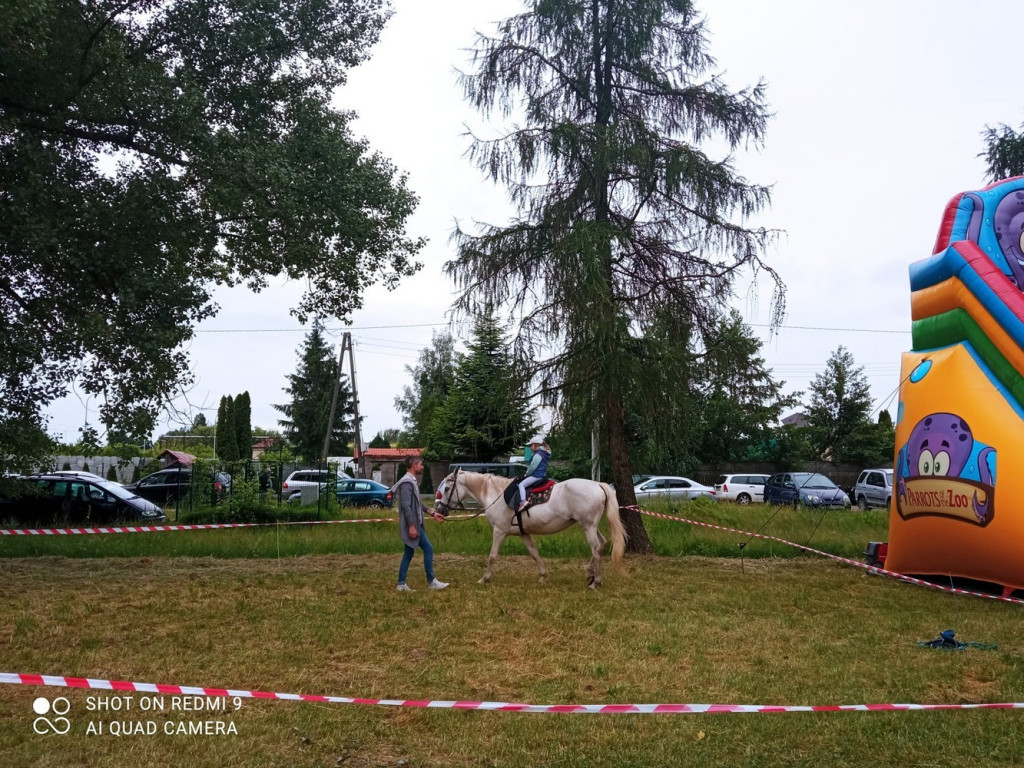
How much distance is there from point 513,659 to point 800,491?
21.8m

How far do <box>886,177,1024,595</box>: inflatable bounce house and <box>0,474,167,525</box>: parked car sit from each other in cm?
1698

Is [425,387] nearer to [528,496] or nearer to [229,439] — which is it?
[229,439]

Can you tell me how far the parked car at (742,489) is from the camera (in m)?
30.2

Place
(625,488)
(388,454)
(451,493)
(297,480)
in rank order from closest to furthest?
(451,493) < (625,488) < (297,480) < (388,454)

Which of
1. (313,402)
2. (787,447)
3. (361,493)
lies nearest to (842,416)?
(787,447)

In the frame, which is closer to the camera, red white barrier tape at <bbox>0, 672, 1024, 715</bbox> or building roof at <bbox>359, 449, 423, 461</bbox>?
red white barrier tape at <bbox>0, 672, 1024, 715</bbox>

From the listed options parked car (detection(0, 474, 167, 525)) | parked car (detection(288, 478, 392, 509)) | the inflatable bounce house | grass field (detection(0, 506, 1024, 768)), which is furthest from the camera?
parked car (detection(288, 478, 392, 509))

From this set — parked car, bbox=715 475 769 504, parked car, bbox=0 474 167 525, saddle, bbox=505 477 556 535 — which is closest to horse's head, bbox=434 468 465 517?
saddle, bbox=505 477 556 535

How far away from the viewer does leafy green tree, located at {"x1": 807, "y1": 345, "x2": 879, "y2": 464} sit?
36.2 meters

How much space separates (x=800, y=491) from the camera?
26.2 meters

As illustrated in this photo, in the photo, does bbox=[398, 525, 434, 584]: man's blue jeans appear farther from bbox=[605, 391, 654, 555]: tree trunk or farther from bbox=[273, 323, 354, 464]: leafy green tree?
bbox=[273, 323, 354, 464]: leafy green tree

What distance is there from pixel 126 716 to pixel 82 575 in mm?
8144

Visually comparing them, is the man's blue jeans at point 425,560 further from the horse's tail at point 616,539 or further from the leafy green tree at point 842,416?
the leafy green tree at point 842,416

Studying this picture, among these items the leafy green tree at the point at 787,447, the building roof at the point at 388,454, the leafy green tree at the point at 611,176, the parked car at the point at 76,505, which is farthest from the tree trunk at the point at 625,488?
the building roof at the point at 388,454
